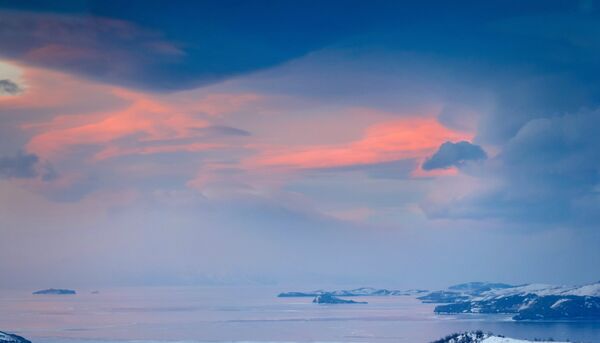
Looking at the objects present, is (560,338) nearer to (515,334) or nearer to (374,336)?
(515,334)

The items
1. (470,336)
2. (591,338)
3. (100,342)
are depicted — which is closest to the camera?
(470,336)

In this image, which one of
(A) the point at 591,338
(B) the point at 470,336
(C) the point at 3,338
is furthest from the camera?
(A) the point at 591,338

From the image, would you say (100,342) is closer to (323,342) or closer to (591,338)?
(323,342)

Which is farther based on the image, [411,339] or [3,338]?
[411,339]

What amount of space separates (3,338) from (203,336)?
59009 mm

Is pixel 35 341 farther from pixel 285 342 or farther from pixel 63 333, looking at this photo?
pixel 285 342

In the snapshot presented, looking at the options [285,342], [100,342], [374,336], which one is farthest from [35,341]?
[374,336]

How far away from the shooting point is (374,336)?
639ft

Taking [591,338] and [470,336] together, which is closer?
[470,336]

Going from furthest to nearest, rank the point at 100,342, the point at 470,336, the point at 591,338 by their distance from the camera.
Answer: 1. the point at 591,338
2. the point at 100,342
3. the point at 470,336

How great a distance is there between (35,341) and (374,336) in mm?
82027

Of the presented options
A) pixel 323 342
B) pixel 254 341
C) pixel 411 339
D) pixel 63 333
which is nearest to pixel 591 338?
pixel 411 339

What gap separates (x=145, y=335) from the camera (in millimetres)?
194875

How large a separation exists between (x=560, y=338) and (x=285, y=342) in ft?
227
